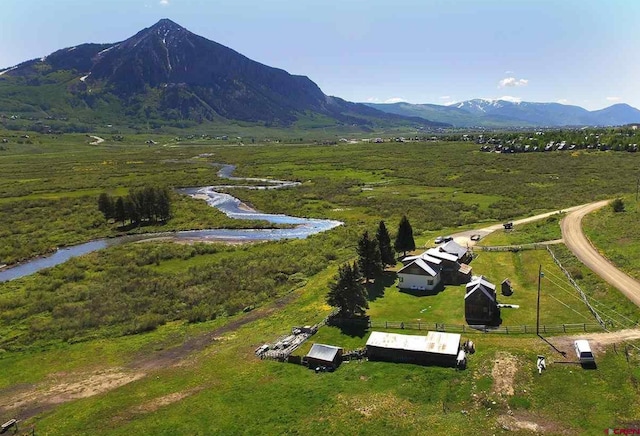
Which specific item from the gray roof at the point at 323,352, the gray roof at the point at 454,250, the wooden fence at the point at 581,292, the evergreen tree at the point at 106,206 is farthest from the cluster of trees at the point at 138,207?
the wooden fence at the point at 581,292

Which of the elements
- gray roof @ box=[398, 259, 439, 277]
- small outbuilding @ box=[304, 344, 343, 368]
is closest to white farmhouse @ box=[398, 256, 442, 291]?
gray roof @ box=[398, 259, 439, 277]

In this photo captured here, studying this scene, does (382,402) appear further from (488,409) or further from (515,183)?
(515,183)

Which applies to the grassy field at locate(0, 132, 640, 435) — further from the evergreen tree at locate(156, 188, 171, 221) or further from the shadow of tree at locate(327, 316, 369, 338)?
the evergreen tree at locate(156, 188, 171, 221)

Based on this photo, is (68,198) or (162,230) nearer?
(162,230)

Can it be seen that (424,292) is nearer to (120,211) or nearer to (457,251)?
(457,251)

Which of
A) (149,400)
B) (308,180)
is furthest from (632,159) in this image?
(149,400)

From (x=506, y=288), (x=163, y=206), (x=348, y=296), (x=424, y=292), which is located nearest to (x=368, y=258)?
(x=424, y=292)
